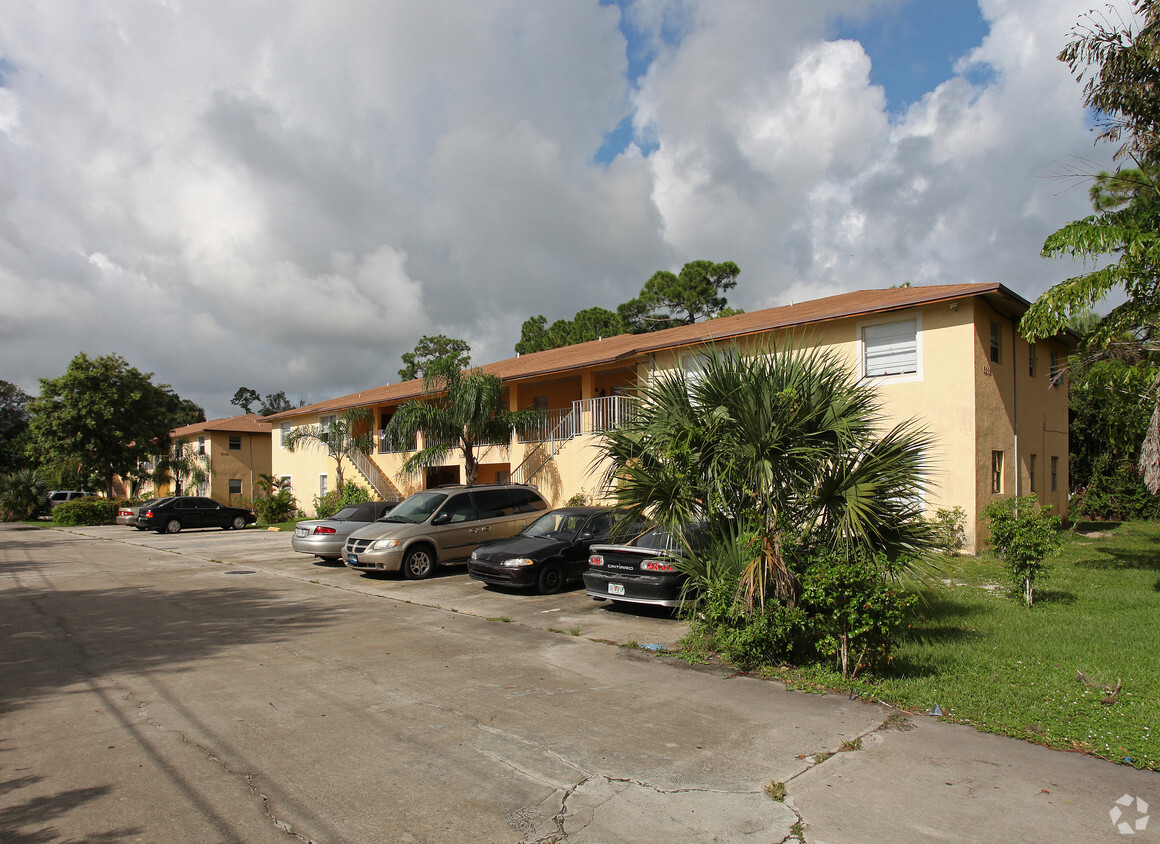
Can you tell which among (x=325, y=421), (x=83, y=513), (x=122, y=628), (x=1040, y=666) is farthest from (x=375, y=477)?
(x=1040, y=666)

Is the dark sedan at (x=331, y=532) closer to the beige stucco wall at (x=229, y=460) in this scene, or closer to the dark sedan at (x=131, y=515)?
the dark sedan at (x=131, y=515)

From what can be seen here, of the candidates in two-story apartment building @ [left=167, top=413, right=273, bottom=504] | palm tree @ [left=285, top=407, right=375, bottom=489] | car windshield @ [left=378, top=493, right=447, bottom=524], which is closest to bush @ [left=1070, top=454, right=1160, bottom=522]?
car windshield @ [left=378, top=493, right=447, bottom=524]

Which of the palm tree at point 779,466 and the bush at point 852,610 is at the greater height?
the palm tree at point 779,466

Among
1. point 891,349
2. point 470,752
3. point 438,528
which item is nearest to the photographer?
point 470,752

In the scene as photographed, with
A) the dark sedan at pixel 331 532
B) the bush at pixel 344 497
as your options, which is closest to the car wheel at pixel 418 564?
the dark sedan at pixel 331 532

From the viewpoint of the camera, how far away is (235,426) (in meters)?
44.4

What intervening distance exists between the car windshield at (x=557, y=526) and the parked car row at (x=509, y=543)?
2cm

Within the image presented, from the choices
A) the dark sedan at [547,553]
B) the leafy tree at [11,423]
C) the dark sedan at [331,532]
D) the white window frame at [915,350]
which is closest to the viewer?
the dark sedan at [547,553]

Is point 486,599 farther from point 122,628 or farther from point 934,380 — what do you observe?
point 934,380

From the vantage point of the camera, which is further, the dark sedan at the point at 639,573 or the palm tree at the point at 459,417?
the palm tree at the point at 459,417

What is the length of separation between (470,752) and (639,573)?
188 inches

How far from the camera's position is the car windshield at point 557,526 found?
40.3ft

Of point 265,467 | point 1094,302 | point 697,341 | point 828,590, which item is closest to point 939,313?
point 1094,302

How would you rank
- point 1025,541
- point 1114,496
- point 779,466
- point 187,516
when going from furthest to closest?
point 187,516, point 1114,496, point 1025,541, point 779,466
